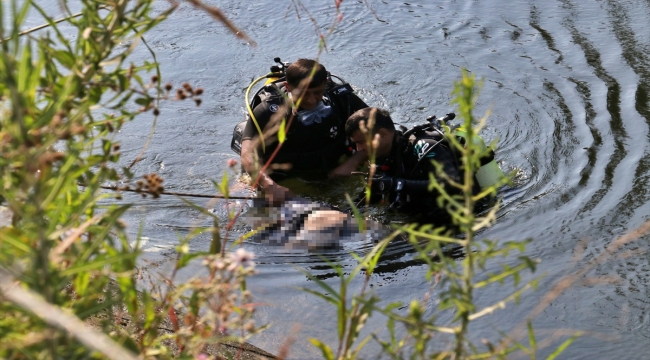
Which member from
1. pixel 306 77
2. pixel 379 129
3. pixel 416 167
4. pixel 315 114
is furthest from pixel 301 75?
pixel 416 167

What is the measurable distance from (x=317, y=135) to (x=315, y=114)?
0.18 m

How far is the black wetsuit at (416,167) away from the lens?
5.18 meters

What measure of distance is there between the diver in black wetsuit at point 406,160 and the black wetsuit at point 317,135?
30.8 inches

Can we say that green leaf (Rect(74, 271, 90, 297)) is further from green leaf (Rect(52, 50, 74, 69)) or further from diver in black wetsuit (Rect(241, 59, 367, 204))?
diver in black wetsuit (Rect(241, 59, 367, 204))

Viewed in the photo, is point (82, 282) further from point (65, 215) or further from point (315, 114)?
point (315, 114)

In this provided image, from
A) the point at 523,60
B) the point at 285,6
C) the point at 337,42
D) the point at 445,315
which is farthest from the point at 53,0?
the point at 445,315

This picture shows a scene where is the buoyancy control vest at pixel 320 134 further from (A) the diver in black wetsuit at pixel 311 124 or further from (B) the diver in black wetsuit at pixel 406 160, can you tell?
(B) the diver in black wetsuit at pixel 406 160

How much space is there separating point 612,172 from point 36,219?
551 cm

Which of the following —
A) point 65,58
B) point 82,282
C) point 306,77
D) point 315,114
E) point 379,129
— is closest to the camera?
point 82,282

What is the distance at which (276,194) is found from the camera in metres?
5.62

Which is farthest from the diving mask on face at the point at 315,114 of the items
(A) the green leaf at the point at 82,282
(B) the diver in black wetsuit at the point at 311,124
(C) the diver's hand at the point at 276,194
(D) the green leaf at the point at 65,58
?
(A) the green leaf at the point at 82,282

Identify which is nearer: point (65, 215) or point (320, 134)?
point (65, 215)

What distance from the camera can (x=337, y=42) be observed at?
9078 mm

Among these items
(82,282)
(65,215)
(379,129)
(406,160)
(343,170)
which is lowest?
(343,170)
